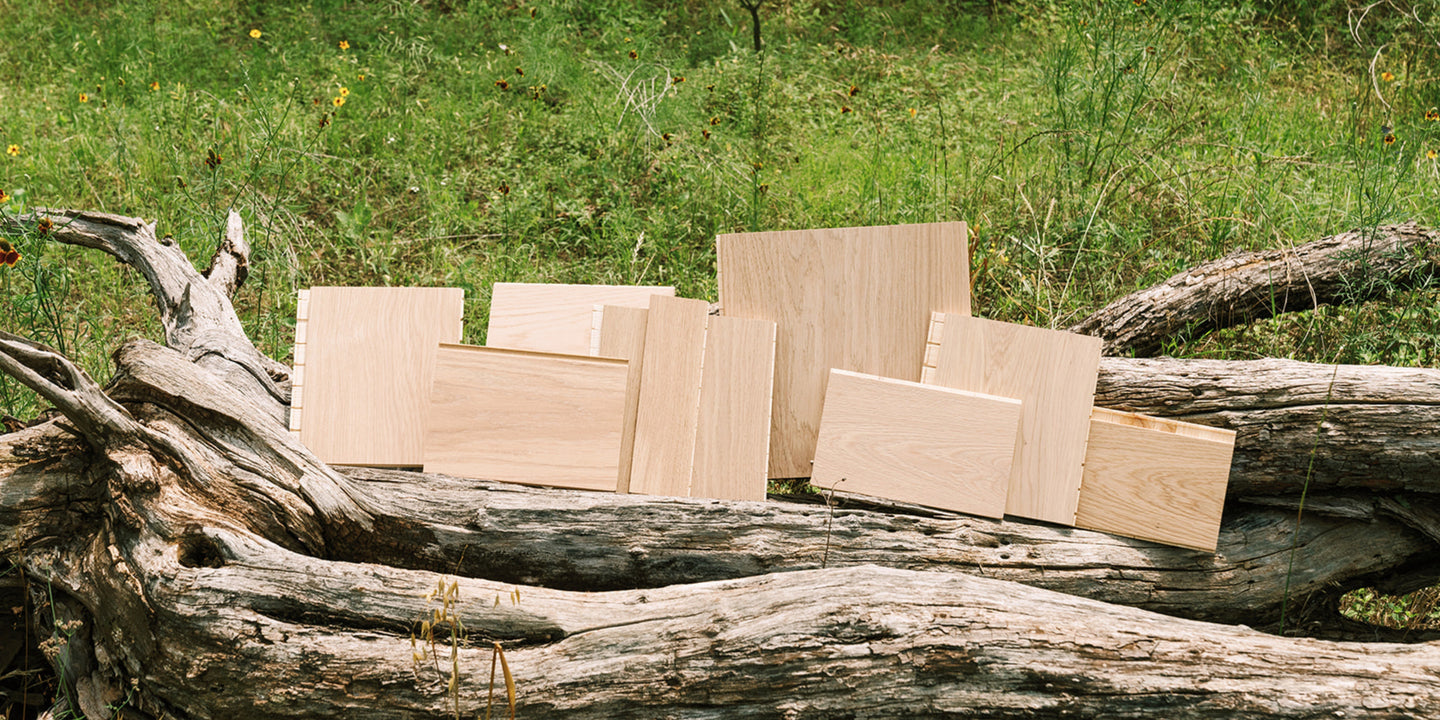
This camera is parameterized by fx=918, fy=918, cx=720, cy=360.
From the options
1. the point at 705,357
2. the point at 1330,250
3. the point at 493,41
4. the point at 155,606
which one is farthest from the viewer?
the point at 493,41

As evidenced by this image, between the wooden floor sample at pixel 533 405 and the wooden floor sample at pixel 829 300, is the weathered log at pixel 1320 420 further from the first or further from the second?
the wooden floor sample at pixel 533 405

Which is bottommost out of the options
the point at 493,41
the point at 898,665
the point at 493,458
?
the point at 898,665

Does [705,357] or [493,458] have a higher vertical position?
[705,357]

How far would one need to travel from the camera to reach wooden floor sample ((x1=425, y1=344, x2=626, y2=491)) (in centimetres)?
260

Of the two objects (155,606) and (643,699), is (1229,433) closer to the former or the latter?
(643,699)

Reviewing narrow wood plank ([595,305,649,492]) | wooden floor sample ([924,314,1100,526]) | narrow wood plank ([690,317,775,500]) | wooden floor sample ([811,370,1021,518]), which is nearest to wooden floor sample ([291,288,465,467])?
narrow wood plank ([595,305,649,492])

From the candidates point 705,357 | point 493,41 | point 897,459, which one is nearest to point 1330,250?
point 897,459

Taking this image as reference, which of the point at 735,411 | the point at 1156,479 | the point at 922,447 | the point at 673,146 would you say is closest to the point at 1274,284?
the point at 1156,479

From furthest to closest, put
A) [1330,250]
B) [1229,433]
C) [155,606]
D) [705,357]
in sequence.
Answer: [1330,250] < [705,357] < [1229,433] < [155,606]

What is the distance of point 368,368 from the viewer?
2.77m

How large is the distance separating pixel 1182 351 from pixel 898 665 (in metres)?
2.10

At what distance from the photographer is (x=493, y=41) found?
21.7 ft

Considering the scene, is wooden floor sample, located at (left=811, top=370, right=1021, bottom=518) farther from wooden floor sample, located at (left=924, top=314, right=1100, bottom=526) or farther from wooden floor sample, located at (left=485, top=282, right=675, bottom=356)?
wooden floor sample, located at (left=485, top=282, right=675, bottom=356)

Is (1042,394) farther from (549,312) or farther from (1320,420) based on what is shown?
(549,312)
